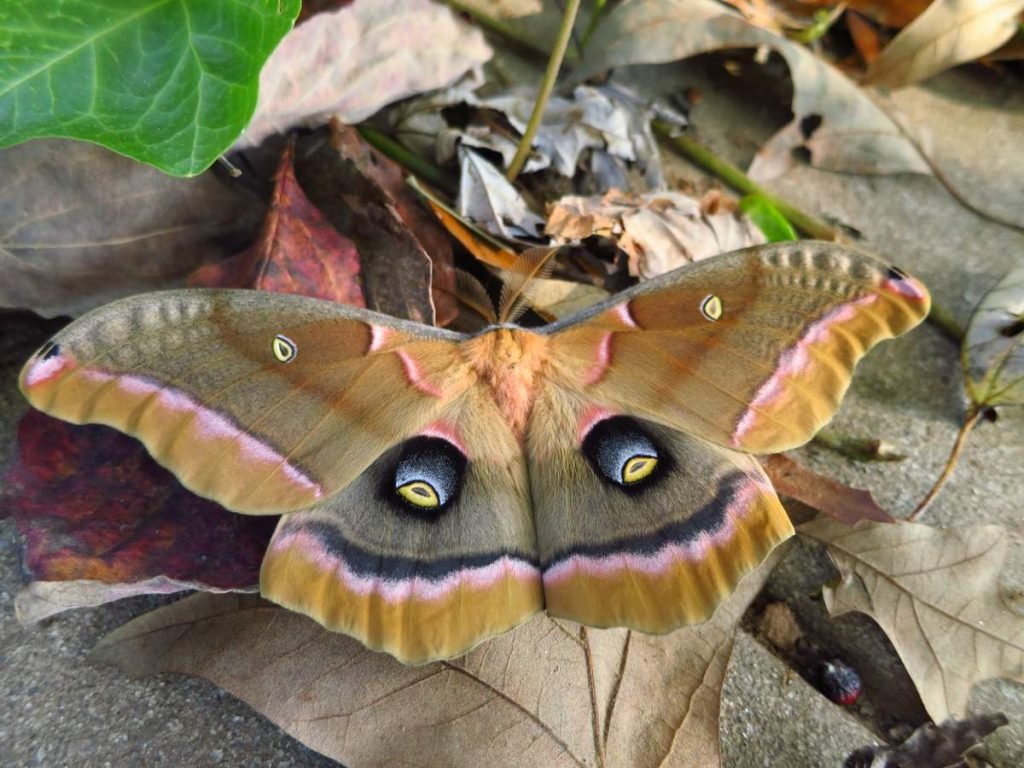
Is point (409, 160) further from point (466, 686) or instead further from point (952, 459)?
point (952, 459)

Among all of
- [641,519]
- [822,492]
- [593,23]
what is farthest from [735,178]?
[641,519]

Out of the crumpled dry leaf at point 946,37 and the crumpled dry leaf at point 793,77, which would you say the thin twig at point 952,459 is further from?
the crumpled dry leaf at point 946,37

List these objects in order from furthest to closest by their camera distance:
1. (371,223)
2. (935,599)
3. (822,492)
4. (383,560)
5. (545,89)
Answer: (545,89) → (371,223) → (822,492) → (935,599) → (383,560)

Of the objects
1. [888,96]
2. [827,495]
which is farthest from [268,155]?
[888,96]

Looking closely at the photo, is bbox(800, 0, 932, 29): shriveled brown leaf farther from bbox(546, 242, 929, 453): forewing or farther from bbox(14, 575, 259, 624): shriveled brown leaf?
bbox(14, 575, 259, 624): shriveled brown leaf

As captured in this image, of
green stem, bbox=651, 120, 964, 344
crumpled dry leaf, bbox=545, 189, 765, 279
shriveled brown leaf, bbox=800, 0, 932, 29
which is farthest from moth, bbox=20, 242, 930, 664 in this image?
shriveled brown leaf, bbox=800, 0, 932, 29

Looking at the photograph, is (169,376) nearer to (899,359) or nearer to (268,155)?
(268,155)
